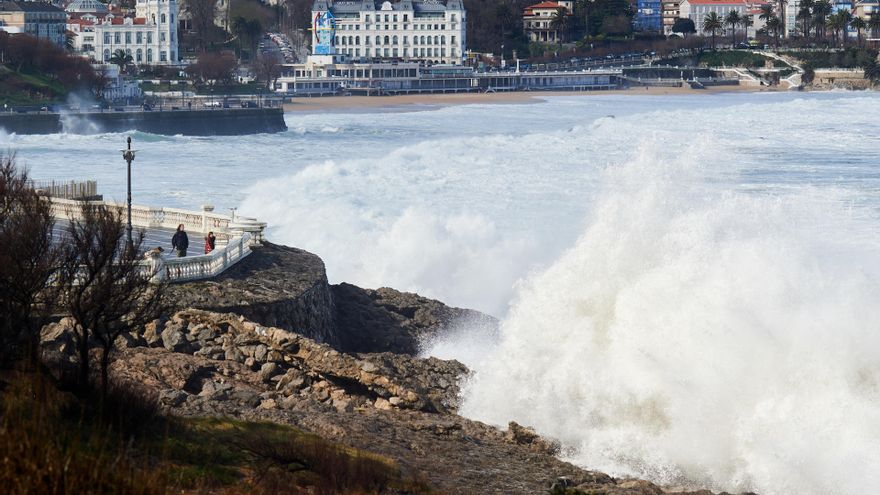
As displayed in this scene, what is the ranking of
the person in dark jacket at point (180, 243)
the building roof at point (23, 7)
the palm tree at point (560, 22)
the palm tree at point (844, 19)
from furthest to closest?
the palm tree at point (560, 22), the palm tree at point (844, 19), the building roof at point (23, 7), the person in dark jacket at point (180, 243)

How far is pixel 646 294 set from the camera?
1775cm

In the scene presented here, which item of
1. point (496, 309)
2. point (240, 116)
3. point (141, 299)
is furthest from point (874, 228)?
point (240, 116)

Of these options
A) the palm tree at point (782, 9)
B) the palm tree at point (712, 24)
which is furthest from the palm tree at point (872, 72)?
the palm tree at point (782, 9)

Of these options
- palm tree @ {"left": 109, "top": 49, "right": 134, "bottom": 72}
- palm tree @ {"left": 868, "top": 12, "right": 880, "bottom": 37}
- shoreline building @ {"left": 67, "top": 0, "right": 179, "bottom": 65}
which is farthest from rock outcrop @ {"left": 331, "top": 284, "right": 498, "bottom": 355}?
palm tree @ {"left": 868, "top": 12, "right": 880, "bottom": 37}

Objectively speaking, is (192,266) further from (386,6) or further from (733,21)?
(733,21)

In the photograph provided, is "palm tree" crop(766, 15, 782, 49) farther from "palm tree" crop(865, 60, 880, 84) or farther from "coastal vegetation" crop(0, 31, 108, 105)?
"coastal vegetation" crop(0, 31, 108, 105)

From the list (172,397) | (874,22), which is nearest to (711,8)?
(874,22)

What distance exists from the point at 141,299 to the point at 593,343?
490 cm

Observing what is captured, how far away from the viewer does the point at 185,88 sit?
12175cm

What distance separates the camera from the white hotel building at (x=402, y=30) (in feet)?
535

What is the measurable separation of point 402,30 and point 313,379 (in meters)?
150

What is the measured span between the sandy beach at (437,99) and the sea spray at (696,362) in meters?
95.6

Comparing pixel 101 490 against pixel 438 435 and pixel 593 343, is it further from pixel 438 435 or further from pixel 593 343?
pixel 593 343

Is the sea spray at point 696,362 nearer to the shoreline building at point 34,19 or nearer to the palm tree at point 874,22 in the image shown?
the shoreline building at point 34,19
